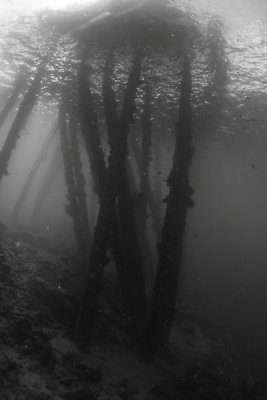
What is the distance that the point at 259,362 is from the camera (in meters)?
12.7

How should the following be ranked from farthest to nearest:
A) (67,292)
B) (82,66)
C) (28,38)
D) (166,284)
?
1. (28,38)
2. (82,66)
3. (67,292)
4. (166,284)

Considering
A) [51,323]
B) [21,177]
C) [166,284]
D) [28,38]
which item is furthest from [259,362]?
[21,177]

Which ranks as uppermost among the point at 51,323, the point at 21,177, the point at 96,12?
the point at 21,177

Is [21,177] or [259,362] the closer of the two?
[259,362]

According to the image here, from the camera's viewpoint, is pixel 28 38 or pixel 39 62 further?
pixel 39 62

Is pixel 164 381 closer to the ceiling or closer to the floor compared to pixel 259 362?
closer to the floor

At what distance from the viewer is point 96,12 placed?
9.84 m

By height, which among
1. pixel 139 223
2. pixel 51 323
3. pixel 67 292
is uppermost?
pixel 139 223

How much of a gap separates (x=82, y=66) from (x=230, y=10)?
4.53 metres

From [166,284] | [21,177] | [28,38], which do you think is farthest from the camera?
[21,177]

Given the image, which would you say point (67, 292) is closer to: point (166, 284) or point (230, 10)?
point (166, 284)

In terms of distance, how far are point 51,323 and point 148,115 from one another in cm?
770

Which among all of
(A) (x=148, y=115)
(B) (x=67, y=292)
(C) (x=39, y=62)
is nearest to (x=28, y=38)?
(C) (x=39, y=62)

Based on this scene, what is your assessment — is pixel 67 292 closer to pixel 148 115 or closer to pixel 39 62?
pixel 148 115
